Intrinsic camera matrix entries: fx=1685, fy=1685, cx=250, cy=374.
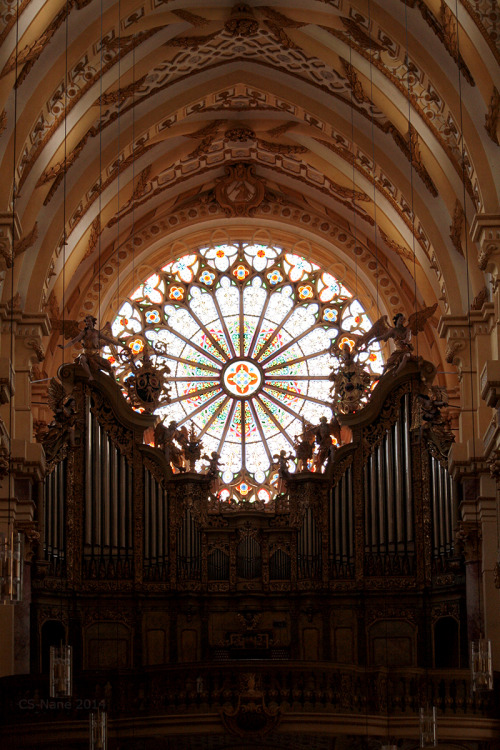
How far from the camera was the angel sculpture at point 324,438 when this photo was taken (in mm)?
28984

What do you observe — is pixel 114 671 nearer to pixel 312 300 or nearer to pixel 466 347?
pixel 466 347

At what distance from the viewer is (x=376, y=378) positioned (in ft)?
102

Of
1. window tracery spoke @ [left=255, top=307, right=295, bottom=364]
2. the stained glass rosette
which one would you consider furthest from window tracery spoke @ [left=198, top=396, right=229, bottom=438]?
window tracery spoke @ [left=255, top=307, right=295, bottom=364]

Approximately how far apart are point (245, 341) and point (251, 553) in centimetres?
596

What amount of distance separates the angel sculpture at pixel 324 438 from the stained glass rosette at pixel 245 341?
2233mm

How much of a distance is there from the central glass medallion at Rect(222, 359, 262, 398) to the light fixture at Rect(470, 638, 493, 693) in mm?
12036

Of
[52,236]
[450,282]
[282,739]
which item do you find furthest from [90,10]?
[282,739]

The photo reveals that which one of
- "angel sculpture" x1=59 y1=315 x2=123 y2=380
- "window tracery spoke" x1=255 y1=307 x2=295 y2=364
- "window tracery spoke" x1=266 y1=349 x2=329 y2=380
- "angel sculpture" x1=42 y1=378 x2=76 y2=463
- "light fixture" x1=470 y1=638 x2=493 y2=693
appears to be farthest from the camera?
"window tracery spoke" x1=255 y1=307 x2=295 y2=364

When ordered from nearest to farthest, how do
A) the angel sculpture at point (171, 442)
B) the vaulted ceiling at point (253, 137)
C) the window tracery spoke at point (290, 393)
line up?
the vaulted ceiling at point (253, 137)
the angel sculpture at point (171, 442)
the window tracery spoke at point (290, 393)

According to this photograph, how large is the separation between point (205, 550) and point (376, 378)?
5.06 m

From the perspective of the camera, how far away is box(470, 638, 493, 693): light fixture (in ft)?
69.1

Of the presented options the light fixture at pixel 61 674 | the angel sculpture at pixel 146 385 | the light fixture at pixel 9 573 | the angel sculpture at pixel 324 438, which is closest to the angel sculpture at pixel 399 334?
the angel sculpture at pixel 324 438

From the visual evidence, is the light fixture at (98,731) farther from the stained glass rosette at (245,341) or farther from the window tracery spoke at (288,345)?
the window tracery spoke at (288,345)

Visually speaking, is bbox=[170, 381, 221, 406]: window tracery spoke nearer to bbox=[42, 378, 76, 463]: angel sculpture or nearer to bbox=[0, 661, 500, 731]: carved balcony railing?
bbox=[42, 378, 76, 463]: angel sculpture
